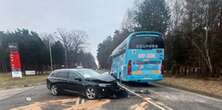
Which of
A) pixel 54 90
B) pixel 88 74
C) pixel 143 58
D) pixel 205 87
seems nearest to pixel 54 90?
pixel 54 90

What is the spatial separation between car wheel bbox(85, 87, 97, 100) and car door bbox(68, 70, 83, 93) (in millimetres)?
596

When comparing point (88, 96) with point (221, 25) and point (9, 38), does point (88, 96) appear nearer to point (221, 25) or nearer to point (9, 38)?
point (221, 25)

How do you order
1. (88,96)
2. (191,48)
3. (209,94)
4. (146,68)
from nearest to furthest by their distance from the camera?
1. (88,96)
2. (209,94)
3. (146,68)
4. (191,48)

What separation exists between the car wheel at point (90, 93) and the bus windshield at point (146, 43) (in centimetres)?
758

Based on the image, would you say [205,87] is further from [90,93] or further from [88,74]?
[90,93]

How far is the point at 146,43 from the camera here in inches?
906

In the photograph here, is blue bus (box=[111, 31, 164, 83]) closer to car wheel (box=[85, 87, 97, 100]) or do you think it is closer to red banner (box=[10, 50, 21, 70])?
car wheel (box=[85, 87, 97, 100])

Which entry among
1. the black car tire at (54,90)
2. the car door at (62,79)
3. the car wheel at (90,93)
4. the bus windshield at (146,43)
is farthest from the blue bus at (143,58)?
the car wheel at (90,93)

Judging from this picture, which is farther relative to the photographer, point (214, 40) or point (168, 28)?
point (168, 28)

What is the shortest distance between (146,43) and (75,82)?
7.79 metres

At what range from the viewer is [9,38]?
269 feet

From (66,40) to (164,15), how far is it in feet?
186

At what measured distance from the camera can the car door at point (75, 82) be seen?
54.5ft

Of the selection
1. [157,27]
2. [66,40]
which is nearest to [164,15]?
[157,27]
